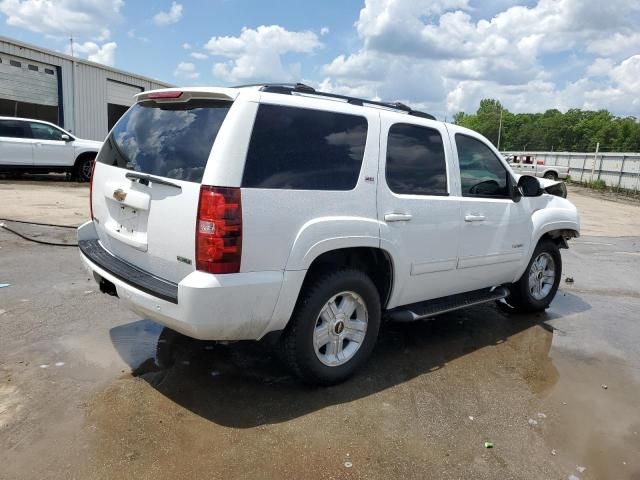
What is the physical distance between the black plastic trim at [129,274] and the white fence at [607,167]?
31448 millimetres

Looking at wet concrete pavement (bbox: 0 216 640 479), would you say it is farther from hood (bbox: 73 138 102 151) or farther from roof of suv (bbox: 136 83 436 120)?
hood (bbox: 73 138 102 151)

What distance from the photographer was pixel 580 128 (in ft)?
343

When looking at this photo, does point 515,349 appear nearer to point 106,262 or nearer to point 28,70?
point 106,262

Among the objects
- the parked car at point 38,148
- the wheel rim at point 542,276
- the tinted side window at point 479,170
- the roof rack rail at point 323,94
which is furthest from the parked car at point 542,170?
the roof rack rail at point 323,94

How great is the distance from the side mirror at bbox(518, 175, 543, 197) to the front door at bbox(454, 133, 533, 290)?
0.13 meters

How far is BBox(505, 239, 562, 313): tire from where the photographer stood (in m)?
5.45

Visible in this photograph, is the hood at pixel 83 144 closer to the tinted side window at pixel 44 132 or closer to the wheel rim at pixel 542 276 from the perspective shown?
the tinted side window at pixel 44 132

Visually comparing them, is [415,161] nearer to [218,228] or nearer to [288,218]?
[288,218]

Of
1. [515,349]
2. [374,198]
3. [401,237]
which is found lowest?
[515,349]

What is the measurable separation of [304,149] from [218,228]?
32.7 inches

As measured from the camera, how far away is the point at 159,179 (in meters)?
3.12

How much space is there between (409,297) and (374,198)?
3.13 ft

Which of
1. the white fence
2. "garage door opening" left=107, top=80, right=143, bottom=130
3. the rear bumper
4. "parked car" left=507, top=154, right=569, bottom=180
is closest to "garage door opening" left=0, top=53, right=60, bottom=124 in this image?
"garage door opening" left=107, top=80, right=143, bottom=130

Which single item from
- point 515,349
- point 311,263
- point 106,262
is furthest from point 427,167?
point 106,262
